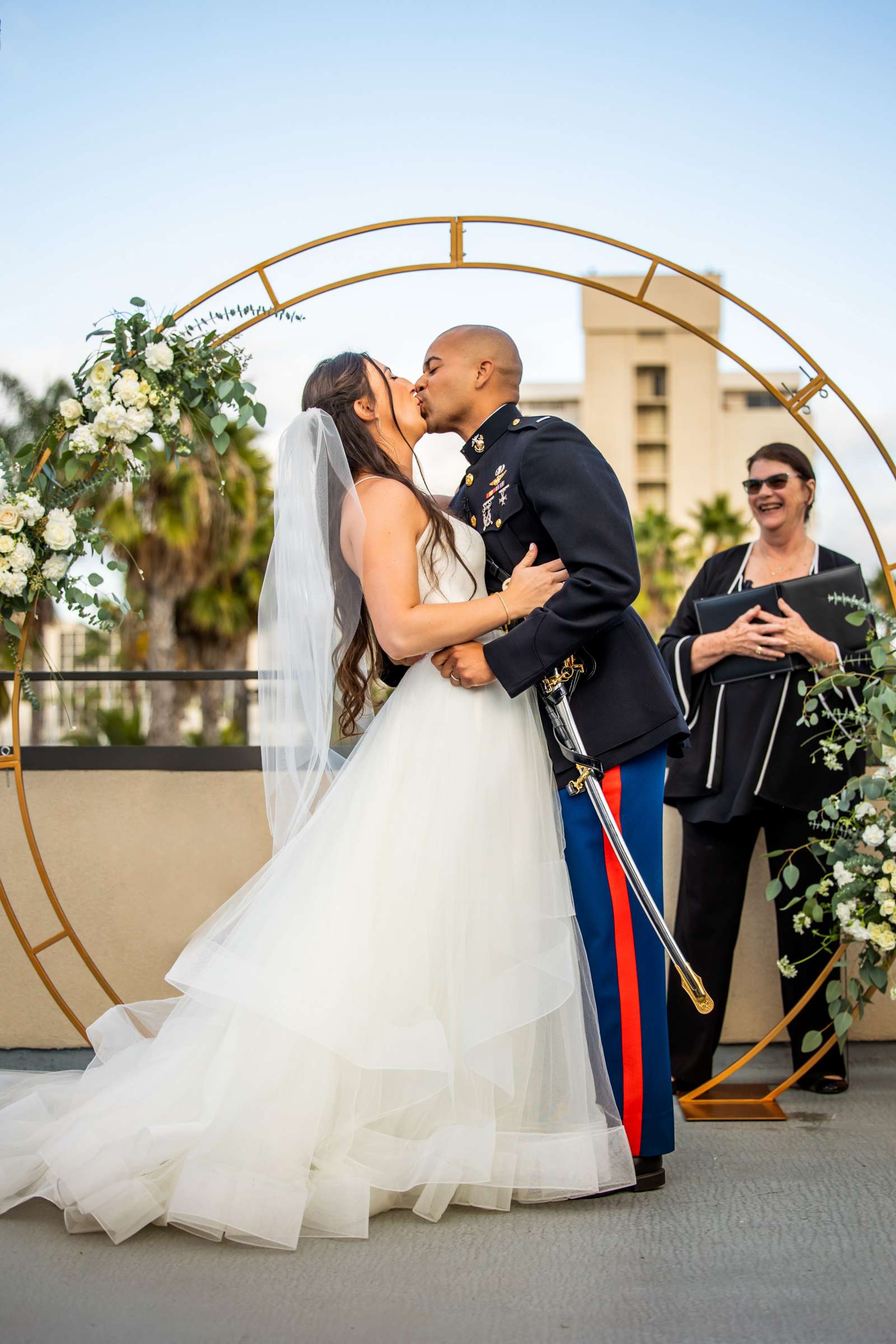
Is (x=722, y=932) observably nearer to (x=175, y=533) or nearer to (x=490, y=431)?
(x=490, y=431)

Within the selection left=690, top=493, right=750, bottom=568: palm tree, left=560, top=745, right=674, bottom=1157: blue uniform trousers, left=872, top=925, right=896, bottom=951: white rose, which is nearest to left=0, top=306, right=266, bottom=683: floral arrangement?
left=560, top=745, right=674, bottom=1157: blue uniform trousers

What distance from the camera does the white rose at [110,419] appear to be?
121 inches

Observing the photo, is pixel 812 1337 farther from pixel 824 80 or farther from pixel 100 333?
pixel 824 80

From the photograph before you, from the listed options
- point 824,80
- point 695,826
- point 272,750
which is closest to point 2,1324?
point 272,750

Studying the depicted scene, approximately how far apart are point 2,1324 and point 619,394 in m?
51.1

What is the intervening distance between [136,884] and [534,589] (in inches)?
87.7

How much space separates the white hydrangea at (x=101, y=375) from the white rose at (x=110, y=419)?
0.25 feet

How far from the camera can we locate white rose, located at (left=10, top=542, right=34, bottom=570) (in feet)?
10.1

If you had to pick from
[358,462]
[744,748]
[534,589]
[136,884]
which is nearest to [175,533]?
[136,884]

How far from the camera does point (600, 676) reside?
2648mm

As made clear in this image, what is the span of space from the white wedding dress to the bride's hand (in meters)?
0.25

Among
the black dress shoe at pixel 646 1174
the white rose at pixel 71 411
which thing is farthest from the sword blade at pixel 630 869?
the white rose at pixel 71 411

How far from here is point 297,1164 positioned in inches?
89.9

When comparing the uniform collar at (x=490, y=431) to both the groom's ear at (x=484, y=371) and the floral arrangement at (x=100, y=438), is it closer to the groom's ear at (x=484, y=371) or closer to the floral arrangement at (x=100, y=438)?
the groom's ear at (x=484, y=371)
